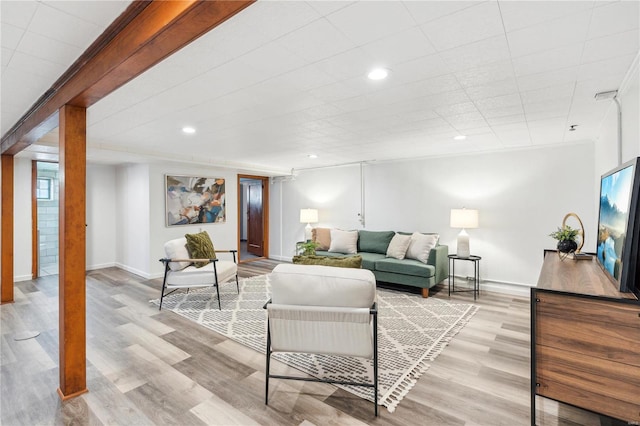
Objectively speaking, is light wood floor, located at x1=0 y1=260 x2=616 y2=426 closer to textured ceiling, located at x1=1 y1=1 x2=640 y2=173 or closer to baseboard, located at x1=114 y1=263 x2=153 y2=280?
baseboard, located at x1=114 y1=263 x2=153 y2=280

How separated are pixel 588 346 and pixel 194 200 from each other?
622 centimetres

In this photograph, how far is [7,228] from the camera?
4.29 m

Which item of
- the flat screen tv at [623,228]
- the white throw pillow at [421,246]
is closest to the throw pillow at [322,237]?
the white throw pillow at [421,246]

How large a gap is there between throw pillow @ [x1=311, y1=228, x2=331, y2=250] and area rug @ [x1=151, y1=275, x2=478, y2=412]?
144 centimetres

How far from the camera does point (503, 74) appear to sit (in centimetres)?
214

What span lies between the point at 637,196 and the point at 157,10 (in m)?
2.42

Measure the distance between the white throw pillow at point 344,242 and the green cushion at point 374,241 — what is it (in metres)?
0.12

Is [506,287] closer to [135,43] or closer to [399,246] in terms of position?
[399,246]

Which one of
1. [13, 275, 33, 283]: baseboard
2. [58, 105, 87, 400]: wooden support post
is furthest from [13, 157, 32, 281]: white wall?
[58, 105, 87, 400]: wooden support post

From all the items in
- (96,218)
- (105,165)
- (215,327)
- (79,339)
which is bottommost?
(215,327)

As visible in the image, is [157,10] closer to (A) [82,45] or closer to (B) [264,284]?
(A) [82,45]

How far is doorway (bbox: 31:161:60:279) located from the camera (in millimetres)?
5582

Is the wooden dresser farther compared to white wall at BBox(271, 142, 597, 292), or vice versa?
white wall at BBox(271, 142, 597, 292)

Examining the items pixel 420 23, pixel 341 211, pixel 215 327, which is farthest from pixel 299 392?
pixel 341 211
